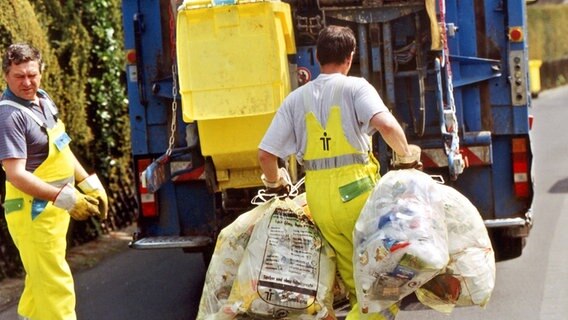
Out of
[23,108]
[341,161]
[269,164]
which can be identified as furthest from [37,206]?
[341,161]

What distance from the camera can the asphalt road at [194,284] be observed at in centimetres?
834

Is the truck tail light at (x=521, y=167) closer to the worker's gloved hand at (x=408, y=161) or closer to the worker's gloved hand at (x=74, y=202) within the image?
the worker's gloved hand at (x=408, y=161)

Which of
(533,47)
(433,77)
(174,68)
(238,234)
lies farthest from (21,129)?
(533,47)

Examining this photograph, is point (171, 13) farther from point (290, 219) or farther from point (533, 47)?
point (533, 47)

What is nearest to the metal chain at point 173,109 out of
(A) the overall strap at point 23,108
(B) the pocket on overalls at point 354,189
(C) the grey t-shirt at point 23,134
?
(C) the grey t-shirt at point 23,134

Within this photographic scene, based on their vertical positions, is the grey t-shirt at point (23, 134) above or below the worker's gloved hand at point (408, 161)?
above

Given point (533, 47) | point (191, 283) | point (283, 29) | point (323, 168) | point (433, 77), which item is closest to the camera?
point (323, 168)

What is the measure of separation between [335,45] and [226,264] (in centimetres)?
119

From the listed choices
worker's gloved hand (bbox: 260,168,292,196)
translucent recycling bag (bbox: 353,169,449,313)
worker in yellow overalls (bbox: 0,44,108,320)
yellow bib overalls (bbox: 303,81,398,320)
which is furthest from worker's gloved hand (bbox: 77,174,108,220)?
translucent recycling bag (bbox: 353,169,449,313)

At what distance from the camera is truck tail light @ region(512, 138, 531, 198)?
8.67 metres

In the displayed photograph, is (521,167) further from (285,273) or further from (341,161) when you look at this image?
(285,273)

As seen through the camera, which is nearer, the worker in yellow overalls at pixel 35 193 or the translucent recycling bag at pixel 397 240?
the translucent recycling bag at pixel 397 240

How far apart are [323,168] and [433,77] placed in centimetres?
214

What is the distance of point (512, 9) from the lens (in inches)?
337
